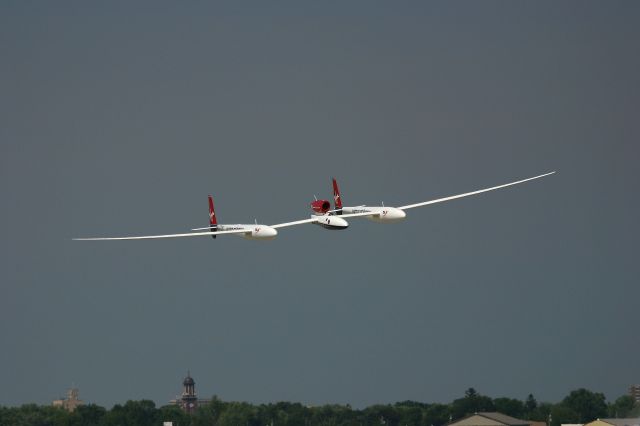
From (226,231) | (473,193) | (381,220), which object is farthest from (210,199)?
(473,193)

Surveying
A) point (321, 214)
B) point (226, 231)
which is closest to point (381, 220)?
point (321, 214)

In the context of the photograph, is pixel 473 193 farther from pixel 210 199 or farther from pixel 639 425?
pixel 639 425

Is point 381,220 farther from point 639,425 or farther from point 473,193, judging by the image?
point 639,425

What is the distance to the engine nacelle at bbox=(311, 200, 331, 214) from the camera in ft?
439

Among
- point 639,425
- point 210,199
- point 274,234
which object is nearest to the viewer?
point 274,234

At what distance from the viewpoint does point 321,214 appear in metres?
133

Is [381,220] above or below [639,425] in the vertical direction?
above

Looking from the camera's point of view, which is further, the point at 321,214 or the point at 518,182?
the point at 518,182

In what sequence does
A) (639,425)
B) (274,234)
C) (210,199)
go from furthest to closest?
(639,425)
(210,199)
(274,234)

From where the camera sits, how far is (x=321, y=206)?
13388 centimetres

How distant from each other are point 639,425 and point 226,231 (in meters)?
87.9

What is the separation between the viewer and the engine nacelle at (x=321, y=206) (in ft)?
439

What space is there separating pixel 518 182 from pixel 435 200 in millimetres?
8807

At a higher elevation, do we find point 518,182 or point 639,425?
point 518,182
